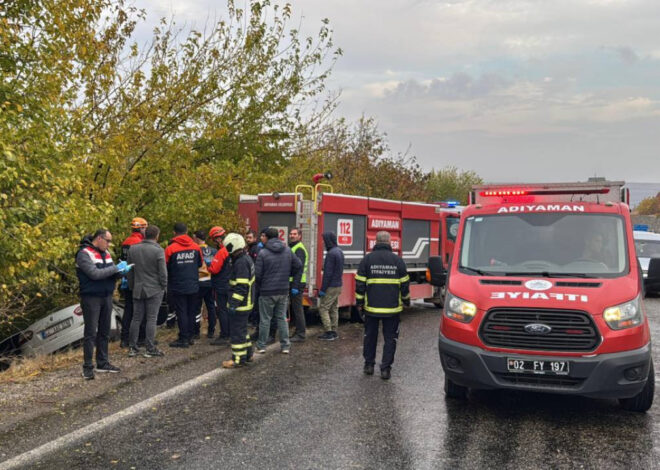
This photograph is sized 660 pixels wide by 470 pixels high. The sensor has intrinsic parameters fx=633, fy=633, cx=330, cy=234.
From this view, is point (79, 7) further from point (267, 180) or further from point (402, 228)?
point (402, 228)

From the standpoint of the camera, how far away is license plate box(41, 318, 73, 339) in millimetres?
9367

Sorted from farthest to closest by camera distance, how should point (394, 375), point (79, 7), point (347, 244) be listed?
point (347, 244) → point (79, 7) → point (394, 375)

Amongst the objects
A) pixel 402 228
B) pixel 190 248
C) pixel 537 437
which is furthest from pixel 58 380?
pixel 402 228

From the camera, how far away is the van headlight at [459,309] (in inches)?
234

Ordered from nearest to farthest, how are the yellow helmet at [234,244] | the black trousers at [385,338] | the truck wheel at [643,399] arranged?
1. the truck wheel at [643,399]
2. the black trousers at [385,338]
3. the yellow helmet at [234,244]

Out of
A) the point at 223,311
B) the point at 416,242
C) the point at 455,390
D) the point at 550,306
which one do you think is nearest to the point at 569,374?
the point at 550,306

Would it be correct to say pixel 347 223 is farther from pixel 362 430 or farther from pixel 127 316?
pixel 362 430

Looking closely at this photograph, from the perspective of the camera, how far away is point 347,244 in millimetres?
11844

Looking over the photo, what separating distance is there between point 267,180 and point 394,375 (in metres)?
6.88

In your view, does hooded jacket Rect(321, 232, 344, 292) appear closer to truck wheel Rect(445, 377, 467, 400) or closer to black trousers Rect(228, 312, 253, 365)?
black trousers Rect(228, 312, 253, 365)

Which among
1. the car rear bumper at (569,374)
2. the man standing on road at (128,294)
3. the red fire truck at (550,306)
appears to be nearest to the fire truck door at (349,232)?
the man standing on road at (128,294)

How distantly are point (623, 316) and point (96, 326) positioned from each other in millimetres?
5697

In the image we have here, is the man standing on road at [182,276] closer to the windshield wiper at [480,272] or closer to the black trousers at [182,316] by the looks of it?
the black trousers at [182,316]

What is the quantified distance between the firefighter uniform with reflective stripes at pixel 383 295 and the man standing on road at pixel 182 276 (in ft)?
9.58
